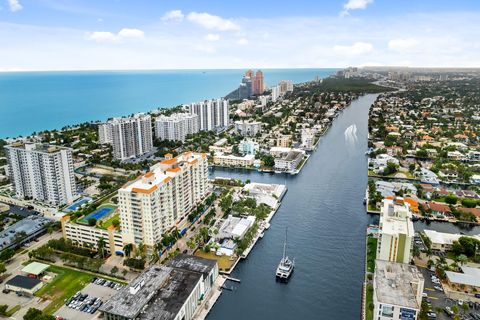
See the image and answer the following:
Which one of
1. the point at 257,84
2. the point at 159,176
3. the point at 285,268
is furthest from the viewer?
the point at 257,84

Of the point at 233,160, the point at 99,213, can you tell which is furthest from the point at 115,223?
the point at 233,160

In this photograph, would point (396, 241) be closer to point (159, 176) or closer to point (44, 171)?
point (159, 176)

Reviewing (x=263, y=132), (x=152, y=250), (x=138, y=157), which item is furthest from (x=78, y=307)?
(x=263, y=132)

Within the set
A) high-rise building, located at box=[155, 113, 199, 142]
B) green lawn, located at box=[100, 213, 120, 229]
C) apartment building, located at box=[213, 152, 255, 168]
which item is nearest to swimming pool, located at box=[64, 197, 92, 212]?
green lawn, located at box=[100, 213, 120, 229]

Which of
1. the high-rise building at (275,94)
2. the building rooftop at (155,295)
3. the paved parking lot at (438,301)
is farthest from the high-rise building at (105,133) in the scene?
the high-rise building at (275,94)

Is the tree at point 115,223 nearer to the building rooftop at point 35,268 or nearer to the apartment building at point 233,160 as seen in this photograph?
the building rooftop at point 35,268

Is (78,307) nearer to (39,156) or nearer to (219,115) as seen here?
(39,156)
